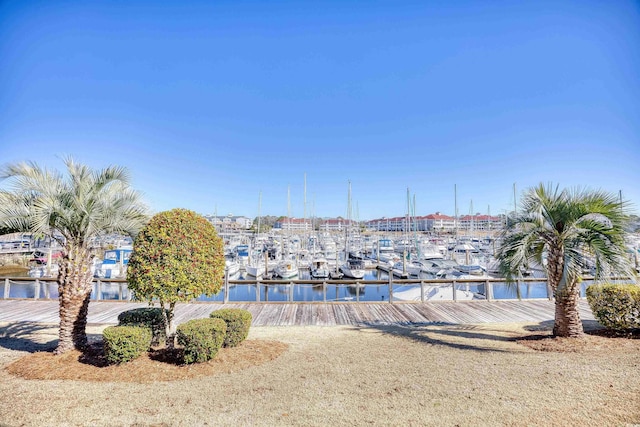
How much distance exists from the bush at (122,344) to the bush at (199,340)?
78cm

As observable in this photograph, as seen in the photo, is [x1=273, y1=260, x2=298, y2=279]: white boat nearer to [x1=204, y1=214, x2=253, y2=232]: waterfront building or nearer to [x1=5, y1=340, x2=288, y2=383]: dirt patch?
[x1=204, y1=214, x2=253, y2=232]: waterfront building

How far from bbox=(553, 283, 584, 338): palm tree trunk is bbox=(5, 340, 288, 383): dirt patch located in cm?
713

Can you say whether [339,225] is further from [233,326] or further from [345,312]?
[233,326]

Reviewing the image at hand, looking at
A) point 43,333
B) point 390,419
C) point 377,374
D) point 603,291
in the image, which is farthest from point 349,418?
point 43,333

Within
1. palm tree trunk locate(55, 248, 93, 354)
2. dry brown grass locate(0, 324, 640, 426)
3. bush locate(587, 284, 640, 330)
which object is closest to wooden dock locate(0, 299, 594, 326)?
bush locate(587, 284, 640, 330)

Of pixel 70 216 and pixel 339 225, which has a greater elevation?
pixel 339 225

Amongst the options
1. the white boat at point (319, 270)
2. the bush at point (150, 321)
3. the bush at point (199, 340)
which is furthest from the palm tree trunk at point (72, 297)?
the white boat at point (319, 270)

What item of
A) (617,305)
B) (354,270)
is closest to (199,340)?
(617,305)

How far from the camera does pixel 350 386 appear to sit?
4938 mm

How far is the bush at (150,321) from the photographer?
21.0 ft

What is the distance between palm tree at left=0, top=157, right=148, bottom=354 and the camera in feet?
19.9

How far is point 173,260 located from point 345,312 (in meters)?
6.94

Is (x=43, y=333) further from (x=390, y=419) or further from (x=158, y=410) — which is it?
(x=390, y=419)

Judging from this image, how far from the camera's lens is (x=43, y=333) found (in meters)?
8.38
